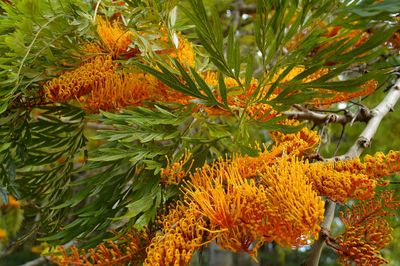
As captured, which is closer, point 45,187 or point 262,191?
point 262,191

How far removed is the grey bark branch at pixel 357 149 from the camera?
0.58 m

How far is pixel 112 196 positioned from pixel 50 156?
26cm

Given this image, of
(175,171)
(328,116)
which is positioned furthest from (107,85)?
(328,116)

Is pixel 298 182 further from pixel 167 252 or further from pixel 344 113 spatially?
pixel 344 113

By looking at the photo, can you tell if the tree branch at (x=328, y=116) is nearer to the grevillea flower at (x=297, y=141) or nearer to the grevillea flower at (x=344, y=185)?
the grevillea flower at (x=297, y=141)

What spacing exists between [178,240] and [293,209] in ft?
0.43

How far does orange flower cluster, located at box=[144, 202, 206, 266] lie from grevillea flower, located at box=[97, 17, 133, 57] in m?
0.28

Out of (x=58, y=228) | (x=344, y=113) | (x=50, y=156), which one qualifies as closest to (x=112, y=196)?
(x=58, y=228)

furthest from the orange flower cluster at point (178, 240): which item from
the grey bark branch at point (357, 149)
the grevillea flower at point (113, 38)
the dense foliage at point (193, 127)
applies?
the grevillea flower at point (113, 38)

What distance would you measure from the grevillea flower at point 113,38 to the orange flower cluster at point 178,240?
0.28 metres

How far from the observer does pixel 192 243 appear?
1.78ft

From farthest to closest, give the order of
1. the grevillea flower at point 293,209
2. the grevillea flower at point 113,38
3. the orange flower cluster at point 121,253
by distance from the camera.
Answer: the grevillea flower at point 113,38 < the orange flower cluster at point 121,253 < the grevillea flower at point 293,209

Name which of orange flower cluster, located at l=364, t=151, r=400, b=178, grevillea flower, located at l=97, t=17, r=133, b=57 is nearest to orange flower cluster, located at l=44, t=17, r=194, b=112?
grevillea flower, located at l=97, t=17, r=133, b=57

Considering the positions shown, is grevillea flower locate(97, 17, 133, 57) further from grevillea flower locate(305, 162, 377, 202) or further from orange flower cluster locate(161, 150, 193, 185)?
grevillea flower locate(305, 162, 377, 202)
